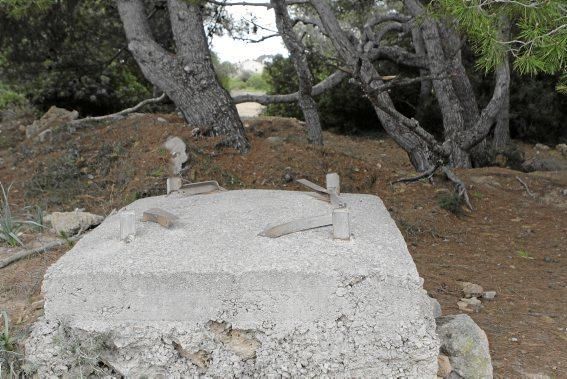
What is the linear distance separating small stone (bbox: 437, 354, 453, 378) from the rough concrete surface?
0.99 ft

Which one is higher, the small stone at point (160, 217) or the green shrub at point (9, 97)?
the green shrub at point (9, 97)

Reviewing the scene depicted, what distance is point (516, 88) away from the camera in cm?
1216

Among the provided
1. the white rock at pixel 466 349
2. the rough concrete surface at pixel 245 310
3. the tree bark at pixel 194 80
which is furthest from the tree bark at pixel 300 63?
the white rock at pixel 466 349

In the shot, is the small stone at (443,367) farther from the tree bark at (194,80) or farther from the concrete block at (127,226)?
the tree bark at (194,80)

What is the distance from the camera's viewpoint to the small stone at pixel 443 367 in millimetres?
2941

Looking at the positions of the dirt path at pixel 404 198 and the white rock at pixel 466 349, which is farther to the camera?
the dirt path at pixel 404 198

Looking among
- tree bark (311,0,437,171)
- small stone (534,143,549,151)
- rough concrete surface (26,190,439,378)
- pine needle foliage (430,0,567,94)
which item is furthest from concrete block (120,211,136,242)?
small stone (534,143,549,151)

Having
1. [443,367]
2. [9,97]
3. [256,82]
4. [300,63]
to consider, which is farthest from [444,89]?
[256,82]

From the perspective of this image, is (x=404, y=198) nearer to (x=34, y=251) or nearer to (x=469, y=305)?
(x=469, y=305)

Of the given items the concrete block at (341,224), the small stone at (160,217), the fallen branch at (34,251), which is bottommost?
the fallen branch at (34,251)

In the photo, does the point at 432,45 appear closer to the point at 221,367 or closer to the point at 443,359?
the point at 443,359

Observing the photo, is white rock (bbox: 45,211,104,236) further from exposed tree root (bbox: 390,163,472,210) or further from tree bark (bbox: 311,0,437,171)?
exposed tree root (bbox: 390,163,472,210)

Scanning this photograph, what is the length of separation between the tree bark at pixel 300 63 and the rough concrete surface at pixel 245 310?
389cm

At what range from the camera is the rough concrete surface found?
8.59 ft
